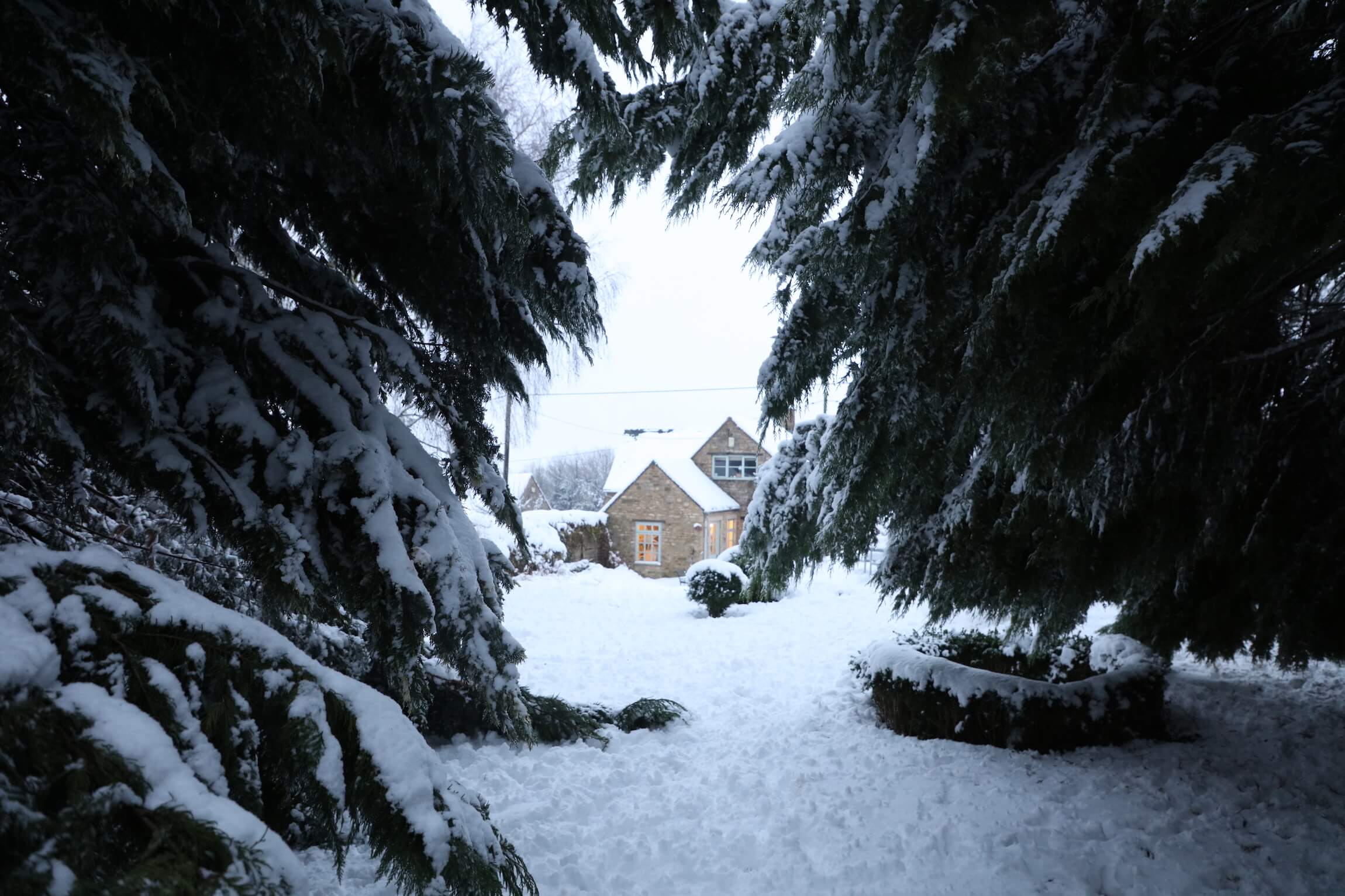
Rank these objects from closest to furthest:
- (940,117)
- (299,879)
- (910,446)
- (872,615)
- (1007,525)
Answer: (299,879), (940,117), (910,446), (1007,525), (872,615)

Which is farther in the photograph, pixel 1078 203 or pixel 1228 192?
pixel 1078 203

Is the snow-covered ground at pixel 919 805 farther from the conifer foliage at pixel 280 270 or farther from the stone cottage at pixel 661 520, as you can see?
the stone cottage at pixel 661 520

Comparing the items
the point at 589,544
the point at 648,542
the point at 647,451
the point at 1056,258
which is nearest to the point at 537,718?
the point at 1056,258

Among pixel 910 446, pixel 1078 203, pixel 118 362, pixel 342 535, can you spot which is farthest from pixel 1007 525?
pixel 118 362

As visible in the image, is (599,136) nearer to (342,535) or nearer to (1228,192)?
(342,535)

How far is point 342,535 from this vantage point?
195cm

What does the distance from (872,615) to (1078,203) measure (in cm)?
1383

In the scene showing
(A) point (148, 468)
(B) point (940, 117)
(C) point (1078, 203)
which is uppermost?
(B) point (940, 117)

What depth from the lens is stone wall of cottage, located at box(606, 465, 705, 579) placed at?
26.2 m

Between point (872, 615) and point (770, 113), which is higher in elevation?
point (770, 113)

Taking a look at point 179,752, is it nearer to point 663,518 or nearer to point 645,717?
point 645,717

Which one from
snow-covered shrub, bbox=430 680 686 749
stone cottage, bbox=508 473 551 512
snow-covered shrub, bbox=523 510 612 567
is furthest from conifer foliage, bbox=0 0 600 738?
stone cottage, bbox=508 473 551 512

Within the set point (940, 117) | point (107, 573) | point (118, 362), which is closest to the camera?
point (107, 573)

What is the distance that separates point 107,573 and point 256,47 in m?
1.28
